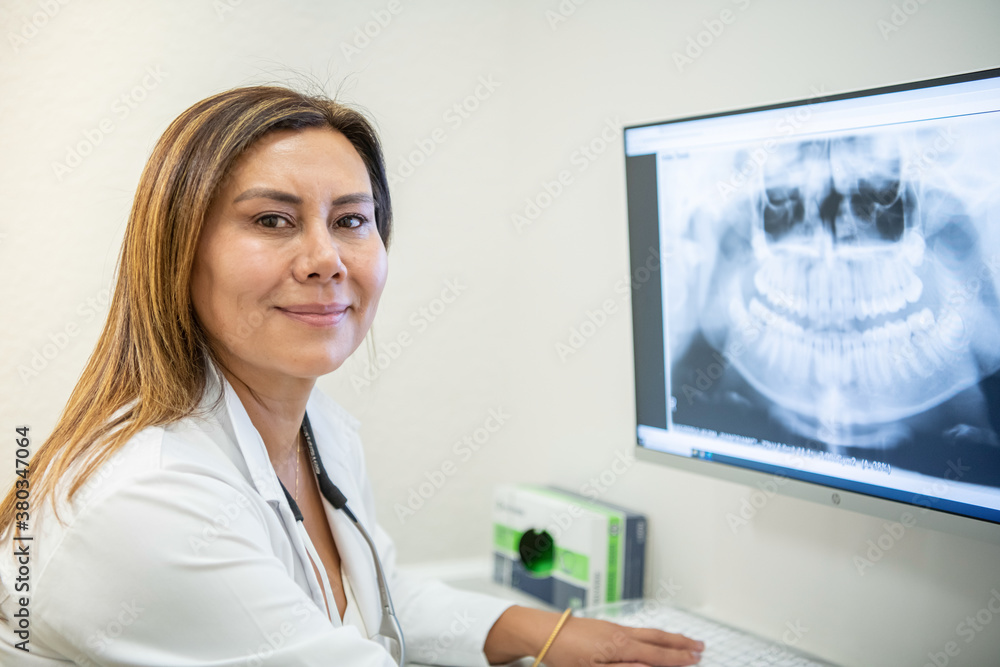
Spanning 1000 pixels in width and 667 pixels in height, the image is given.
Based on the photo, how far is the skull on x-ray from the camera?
40.3 inches

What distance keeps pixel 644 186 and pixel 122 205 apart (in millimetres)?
1080

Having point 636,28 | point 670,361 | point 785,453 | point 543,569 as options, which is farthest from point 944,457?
point 636,28

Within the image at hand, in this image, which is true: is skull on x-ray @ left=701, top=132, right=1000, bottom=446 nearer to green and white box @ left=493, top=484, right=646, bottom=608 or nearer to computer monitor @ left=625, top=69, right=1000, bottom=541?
computer monitor @ left=625, top=69, right=1000, bottom=541

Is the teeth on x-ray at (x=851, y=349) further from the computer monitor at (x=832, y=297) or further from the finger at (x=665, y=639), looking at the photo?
the finger at (x=665, y=639)

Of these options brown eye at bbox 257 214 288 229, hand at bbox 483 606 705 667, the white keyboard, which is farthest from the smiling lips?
the white keyboard

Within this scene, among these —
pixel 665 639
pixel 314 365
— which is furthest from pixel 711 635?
pixel 314 365

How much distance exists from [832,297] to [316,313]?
72cm

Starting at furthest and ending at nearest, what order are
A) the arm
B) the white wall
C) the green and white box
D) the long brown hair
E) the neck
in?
the green and white box → the white wall → the neck → the long brown hair → the arm

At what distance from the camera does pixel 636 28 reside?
1714mm

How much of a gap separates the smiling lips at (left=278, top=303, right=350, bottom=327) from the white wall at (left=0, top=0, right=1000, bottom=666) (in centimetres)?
74

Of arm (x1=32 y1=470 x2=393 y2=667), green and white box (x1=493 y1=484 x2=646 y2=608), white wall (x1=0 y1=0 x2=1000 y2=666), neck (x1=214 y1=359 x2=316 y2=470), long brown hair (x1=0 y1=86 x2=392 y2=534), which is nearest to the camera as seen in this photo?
arm (x1=32 y1=470 x2=393 y2=667)

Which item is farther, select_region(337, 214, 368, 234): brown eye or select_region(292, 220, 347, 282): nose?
select_region(337, 214, 368, 234): brown eye

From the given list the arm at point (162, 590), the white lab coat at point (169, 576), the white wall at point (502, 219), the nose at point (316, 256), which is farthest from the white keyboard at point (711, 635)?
the nose at point (316, 256)

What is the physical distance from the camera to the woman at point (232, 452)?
33.6 inches
